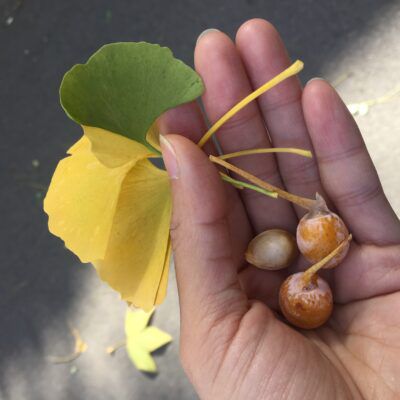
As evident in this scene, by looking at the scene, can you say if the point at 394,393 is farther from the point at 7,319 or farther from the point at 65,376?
the point at 7,319

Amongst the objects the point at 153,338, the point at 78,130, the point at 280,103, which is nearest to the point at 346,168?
the point at 280,103

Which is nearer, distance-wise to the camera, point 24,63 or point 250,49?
point 250,49

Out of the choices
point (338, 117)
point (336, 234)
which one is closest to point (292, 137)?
point (338, 117)

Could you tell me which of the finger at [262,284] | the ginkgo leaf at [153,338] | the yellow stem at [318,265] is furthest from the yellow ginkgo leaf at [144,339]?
the yellow stem at [318,265]

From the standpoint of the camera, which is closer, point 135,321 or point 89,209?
point 89,209

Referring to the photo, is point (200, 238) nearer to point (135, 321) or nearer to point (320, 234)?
point (320, 234)

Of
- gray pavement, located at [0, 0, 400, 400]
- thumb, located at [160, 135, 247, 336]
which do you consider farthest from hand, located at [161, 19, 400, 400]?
gray pavement, located at [0, 0, 400, 400]
